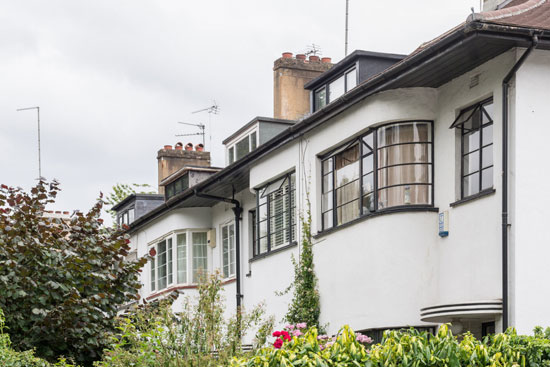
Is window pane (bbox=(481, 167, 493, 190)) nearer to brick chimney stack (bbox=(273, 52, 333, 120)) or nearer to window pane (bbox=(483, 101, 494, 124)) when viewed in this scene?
window pane (bbox=(483, 101, 494, 124))

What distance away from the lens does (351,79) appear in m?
22.3

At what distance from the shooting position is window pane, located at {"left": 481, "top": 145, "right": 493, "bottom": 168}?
16.6 m

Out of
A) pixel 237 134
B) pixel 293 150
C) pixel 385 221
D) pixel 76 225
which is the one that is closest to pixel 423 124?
pixel 385 221

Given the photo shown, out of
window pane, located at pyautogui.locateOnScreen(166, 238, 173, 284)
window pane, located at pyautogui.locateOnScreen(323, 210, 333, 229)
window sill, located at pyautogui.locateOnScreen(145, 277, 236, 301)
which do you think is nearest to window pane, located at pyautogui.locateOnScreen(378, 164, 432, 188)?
window pane, located at pyautogui.locateOnScreen(323, 210, 333, 229)

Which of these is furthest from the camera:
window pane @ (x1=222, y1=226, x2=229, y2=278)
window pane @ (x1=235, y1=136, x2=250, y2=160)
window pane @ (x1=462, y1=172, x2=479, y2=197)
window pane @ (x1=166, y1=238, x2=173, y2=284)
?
window pane @ (x1=166, y1=238, x2=173, y2=284)

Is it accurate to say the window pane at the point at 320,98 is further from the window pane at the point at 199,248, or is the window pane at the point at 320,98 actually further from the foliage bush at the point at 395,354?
the foliage bush at the point at 395,354

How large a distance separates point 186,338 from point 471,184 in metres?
5.42

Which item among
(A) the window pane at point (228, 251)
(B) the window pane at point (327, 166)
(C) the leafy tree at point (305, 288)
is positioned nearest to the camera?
(C) the leafy tree at point (305, 288)

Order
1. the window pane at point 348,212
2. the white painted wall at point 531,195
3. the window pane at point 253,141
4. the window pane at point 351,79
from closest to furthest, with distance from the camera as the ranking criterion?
the white painted wall at point 531,195 < the window pane at point 348,212 < the window pane at point 351,79 < the window pane at point 253,141

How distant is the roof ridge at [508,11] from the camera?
15.8m

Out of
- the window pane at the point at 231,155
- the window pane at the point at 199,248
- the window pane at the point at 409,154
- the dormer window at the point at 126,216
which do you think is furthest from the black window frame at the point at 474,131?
the dormer window at the point at 126,216

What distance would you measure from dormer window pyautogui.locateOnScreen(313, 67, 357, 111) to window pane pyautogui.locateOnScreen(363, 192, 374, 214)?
386cm

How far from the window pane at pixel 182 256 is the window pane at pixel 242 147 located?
9.86 ft

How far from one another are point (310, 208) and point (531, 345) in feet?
37.3
